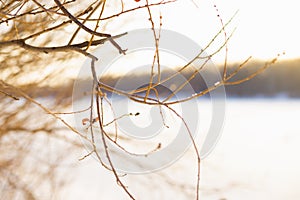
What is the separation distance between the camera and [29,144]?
6.69 feet

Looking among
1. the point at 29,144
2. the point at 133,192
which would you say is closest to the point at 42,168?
the point at 29,144

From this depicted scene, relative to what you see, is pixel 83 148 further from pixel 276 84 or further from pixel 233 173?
pixel 276 84

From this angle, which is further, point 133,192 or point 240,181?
point 240,181

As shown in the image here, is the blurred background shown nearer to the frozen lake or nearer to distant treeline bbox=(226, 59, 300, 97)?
the frozen lake

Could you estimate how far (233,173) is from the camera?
1.94m

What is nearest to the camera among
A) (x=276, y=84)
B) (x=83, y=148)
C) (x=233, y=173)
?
(x=233, y=173)

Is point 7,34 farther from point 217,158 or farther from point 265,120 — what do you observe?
point 265,120

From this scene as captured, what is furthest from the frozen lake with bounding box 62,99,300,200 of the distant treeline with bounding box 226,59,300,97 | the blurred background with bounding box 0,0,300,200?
the distant treeline with bounding box 226,59,300,97

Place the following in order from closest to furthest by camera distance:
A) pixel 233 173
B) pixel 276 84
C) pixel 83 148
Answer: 1. pixel 233 173
2. pixel 83 148
3. pixel 276 84

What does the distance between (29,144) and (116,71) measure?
22.1 inches

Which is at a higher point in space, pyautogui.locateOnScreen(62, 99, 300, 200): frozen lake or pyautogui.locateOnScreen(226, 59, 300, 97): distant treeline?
pyautogui.locateOnScreen(226, 59, 300, 97): distant treeline

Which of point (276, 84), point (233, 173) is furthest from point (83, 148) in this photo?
point (276, 84)

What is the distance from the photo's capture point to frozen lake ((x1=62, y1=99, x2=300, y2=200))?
1734 mm

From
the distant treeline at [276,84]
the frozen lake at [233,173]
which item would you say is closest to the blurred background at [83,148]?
the frozen lake at [233,173]
